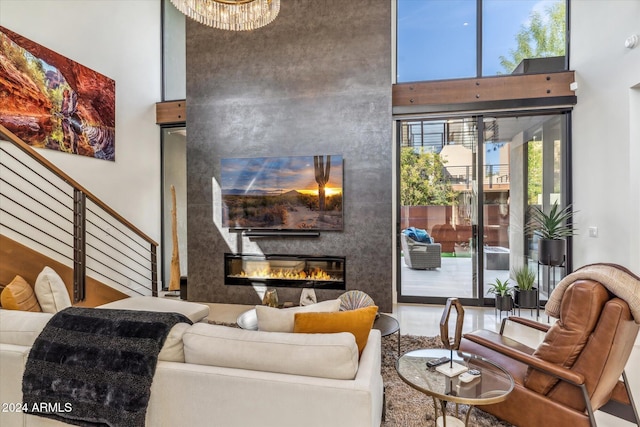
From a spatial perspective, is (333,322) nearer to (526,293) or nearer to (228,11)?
(228,11)

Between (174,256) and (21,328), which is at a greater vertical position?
(21,328)

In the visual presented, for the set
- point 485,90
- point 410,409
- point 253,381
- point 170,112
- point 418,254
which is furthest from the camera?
point 170,112

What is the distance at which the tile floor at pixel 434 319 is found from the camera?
3.52 m

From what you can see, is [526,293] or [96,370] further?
[526,293]

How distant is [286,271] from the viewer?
15.9ft

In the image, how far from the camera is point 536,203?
4746 mm

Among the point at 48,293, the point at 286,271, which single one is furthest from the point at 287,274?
the point at 48,293

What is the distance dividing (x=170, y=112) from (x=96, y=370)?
5034 millimetres

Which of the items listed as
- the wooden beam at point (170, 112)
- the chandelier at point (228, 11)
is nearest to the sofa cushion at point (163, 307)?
the chandelier at point (228, 11)

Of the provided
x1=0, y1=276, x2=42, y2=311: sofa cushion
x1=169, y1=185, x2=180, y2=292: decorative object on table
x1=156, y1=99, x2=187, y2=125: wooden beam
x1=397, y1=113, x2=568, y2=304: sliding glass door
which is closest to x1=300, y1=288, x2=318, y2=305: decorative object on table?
x1=0, y1=276, x2=42, y2=311: sofa cushion

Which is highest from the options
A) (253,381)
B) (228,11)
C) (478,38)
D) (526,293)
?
(478,38)

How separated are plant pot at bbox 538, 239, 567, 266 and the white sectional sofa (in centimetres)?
334

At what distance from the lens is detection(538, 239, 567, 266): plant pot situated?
3986 millimetres

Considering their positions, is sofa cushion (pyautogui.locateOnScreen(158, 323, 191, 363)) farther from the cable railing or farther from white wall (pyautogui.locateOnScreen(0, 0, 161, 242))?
white wall (pyautogui.locateOnScreen(0, 0, 161, 242))
